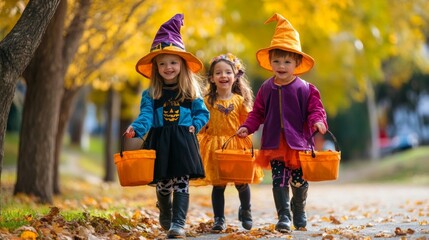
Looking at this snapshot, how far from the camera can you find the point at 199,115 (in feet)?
24.5

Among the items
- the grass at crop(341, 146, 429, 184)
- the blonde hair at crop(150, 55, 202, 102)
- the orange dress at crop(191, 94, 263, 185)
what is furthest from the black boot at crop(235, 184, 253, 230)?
the grass at crop(341, 146, 429, 184)

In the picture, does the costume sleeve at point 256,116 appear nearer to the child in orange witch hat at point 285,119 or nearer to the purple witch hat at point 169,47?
the child in orange witch hat at point 285,119

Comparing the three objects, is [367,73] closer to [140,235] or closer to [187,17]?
[187,17]

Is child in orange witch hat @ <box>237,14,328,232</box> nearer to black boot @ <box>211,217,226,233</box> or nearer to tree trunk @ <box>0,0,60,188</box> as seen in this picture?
black boot @ <box>211,217,226,233</box>

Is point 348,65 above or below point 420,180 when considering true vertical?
above

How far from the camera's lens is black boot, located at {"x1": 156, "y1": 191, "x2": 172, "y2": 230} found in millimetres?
7672

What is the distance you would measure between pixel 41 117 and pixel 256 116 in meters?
5.21

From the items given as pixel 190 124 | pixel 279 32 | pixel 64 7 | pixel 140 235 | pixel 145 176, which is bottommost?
pixel 140 235

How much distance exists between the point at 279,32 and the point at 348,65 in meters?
19.2

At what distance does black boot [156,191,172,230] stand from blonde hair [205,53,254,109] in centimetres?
120

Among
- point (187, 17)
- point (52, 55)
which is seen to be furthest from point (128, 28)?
point (52, 55)

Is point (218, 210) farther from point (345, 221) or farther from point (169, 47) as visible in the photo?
point (345, 221)

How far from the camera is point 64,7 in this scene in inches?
463

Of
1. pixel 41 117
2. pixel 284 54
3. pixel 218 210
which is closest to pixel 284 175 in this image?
pixel 218 210
